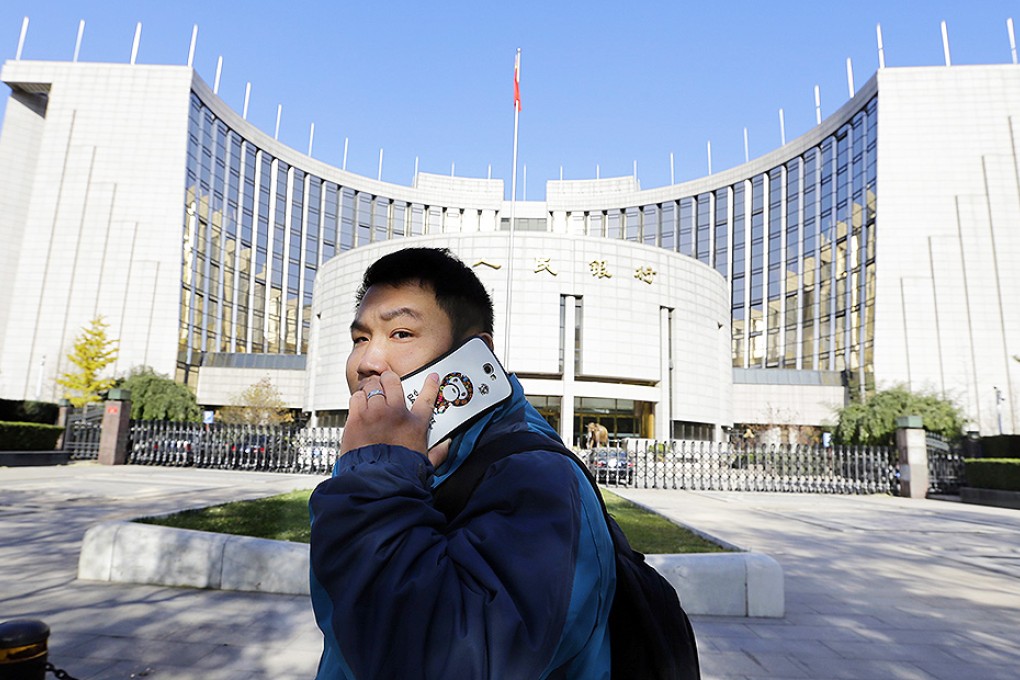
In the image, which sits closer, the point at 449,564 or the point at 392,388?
the point at 449,564

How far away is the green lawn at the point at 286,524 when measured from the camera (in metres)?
7.16

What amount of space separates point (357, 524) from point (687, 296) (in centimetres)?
4729

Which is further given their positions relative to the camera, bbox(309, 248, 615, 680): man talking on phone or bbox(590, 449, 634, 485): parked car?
bbox(590, 449, 634, 485): parked car

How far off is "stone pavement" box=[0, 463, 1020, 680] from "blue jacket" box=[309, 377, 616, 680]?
387cm

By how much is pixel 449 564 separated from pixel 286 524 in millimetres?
8365

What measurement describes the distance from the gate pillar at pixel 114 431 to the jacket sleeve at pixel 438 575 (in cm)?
2741

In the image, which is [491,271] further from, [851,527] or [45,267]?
[45,267]

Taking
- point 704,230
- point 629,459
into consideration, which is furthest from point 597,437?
point 704,230

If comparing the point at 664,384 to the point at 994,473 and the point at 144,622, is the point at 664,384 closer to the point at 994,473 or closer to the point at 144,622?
the point at 994,473

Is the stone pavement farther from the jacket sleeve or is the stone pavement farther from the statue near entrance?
the statue near entrance

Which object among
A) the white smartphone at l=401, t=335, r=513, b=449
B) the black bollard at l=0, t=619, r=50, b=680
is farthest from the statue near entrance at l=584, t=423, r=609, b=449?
the white smartphone at l=401, t=335, r=513, b=449

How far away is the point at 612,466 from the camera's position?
23078 millimetres

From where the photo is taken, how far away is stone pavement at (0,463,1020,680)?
169 inches

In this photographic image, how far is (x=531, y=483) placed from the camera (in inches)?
37.3
